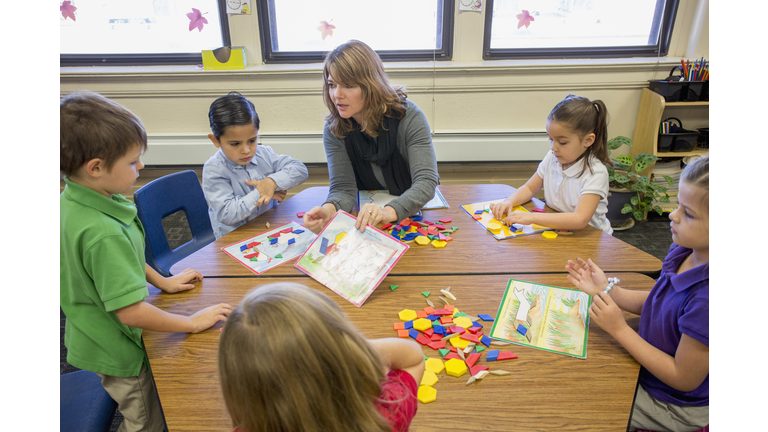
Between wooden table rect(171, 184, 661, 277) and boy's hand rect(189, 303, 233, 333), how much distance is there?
216 millimetres

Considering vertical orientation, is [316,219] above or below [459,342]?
above

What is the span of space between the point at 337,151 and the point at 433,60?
1832 mm

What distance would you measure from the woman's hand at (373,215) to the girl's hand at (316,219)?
153 millimetres

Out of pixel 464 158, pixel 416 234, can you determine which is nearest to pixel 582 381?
pixel 416 234

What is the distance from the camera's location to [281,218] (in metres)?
1.75

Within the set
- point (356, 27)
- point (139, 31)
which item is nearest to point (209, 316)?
point (356, 27)

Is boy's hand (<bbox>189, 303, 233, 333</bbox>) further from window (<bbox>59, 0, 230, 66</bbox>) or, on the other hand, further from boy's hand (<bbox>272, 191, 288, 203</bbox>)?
window (<bbox>59, 0, 230, 66</bbox>)

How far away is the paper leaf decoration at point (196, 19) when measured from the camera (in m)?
3.18

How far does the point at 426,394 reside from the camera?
853mm

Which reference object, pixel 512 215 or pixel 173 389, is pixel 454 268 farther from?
pixel 173 389

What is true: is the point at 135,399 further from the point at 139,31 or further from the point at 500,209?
the point at 139,31

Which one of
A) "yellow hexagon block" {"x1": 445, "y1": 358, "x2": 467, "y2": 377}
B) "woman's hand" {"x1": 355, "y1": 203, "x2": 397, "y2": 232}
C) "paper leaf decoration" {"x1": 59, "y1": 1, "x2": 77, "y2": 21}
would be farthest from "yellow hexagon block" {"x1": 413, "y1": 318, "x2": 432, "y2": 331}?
"paper leaf decoration" {"x1": 59, "y1": 1, "x2": 77, "y2": 21}

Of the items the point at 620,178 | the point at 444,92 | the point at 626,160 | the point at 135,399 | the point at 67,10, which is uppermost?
the point at 67,10

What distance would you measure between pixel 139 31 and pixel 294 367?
370 centimetres
